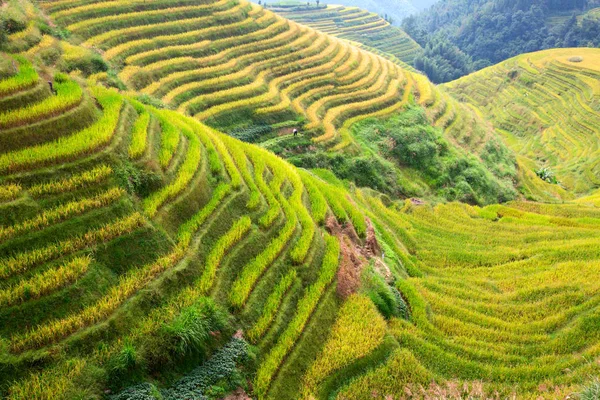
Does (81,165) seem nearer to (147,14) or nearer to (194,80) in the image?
(194,80)

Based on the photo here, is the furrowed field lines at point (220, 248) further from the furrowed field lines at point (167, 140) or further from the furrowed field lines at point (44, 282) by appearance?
the furrowed field lines at point (167, 140)

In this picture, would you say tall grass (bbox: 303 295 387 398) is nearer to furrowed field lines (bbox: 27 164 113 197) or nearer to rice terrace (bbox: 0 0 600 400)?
rice terrace (bbox: 0 0 600 400)

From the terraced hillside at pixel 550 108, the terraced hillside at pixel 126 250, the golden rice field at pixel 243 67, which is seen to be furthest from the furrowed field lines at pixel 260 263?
the terraced hillside at pixel 550 108

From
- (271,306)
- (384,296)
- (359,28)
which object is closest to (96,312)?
(271,306)

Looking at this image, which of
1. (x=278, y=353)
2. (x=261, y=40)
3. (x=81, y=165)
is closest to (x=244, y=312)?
(x=278, y=353)

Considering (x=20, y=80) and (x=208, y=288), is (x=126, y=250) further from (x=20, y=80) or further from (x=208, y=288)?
(x=20, y=80)

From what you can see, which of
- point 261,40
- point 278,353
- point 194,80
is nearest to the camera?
point 278,353
